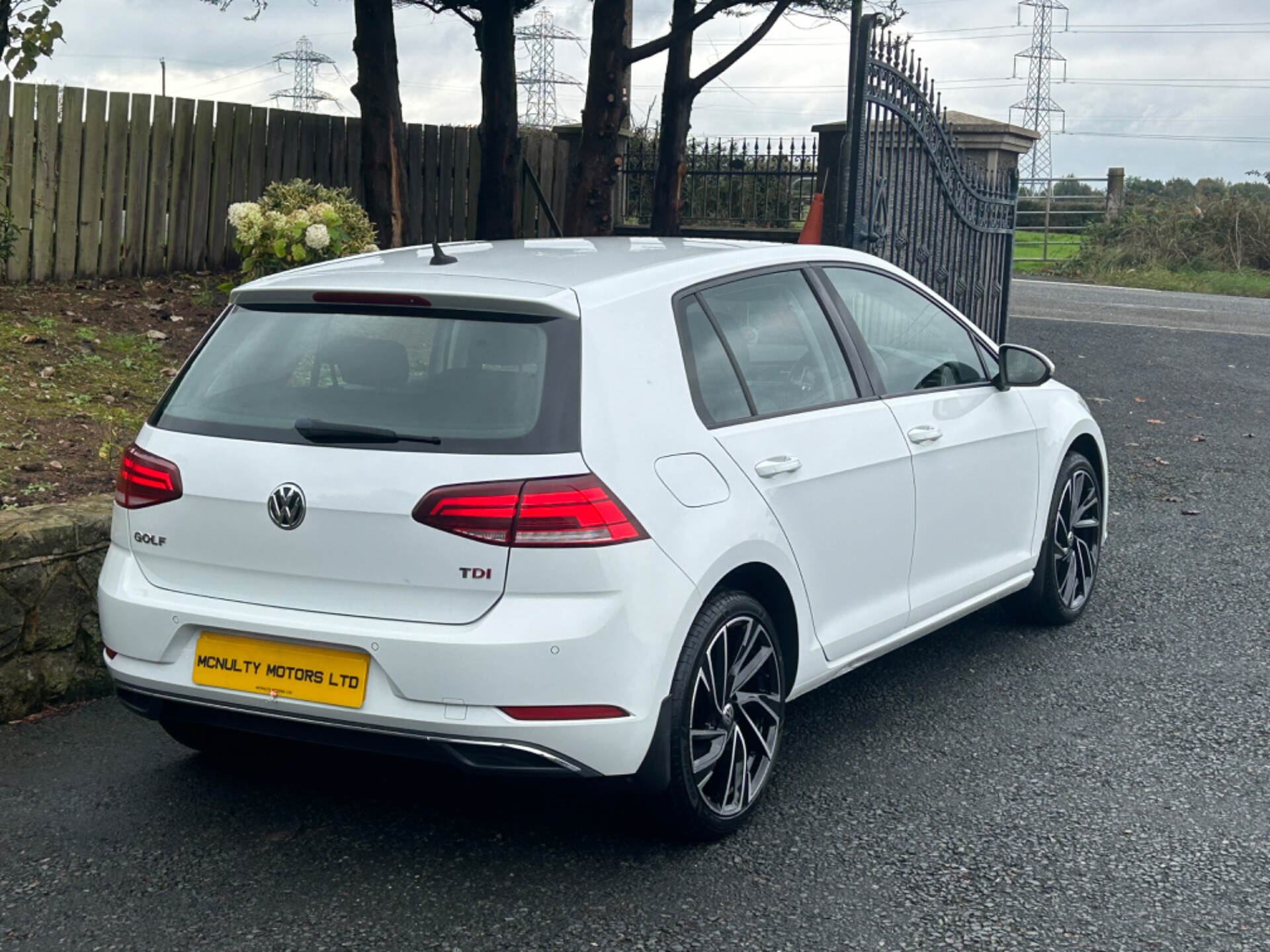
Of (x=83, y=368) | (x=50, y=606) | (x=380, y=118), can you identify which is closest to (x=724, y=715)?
(x=50, y=606)

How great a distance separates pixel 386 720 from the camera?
3551 mm

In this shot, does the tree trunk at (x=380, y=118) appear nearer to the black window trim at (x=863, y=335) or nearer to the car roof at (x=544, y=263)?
the black window trim at (x=863, y=335)

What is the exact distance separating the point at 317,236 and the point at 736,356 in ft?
17.9

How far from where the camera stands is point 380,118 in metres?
11.9

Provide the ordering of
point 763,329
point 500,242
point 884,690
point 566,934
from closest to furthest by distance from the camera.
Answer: point 566,934
point 763,329
point 500,242
point 884,690

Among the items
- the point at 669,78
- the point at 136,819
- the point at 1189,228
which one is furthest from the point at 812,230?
the point at 1189,228

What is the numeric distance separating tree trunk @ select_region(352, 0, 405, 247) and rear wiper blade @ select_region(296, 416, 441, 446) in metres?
8.47

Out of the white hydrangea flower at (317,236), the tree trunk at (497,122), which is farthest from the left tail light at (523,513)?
the tree trunk at (497,122)

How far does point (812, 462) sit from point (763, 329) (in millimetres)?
456

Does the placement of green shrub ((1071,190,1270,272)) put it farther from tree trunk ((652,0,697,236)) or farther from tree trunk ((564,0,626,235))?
tree trunk ((564,0,626,235))

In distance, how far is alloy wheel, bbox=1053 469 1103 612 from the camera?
6227 mm

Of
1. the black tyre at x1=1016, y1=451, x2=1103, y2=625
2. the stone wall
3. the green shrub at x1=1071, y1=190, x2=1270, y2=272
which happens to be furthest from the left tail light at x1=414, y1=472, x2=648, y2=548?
the green shrub at x1=1071, y1=190, x2=1270, y2=272

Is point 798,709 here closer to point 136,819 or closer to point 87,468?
point 136,819

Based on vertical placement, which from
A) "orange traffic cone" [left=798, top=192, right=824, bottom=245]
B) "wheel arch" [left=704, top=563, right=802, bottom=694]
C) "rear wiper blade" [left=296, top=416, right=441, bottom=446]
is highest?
"orange traffic cone" [left=798, top=192, right=824, bottom=245]
